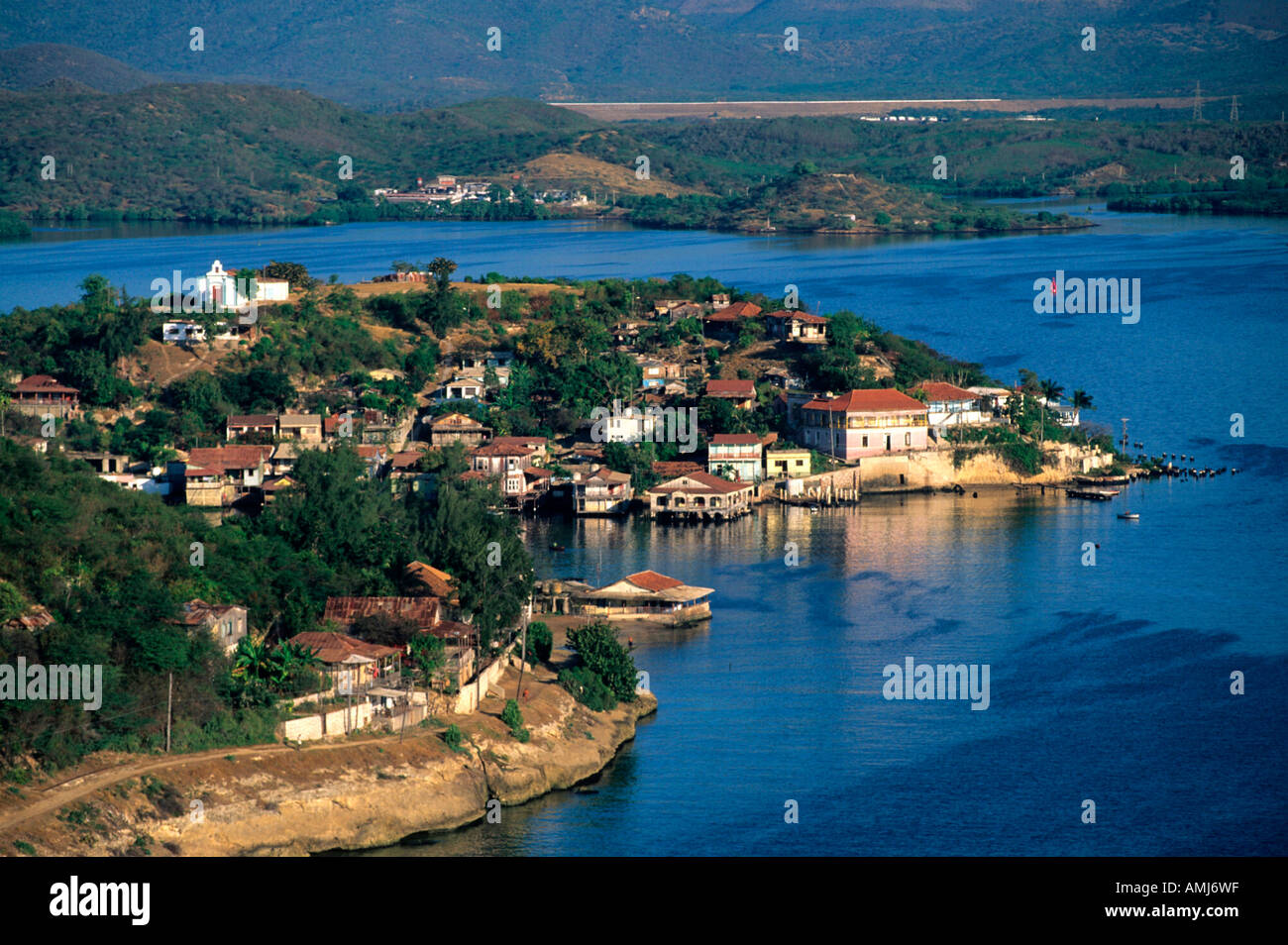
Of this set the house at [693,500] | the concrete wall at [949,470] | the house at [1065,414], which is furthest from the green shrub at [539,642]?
the house at [1065,414]

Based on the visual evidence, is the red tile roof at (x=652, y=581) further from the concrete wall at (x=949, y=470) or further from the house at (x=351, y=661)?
the concrete wall at (x=949, y=470)

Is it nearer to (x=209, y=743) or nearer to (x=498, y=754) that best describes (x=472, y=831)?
(x=498, y=754)

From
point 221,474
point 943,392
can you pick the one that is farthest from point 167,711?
point 943,392

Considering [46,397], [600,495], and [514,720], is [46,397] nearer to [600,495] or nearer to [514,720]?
[600,495]

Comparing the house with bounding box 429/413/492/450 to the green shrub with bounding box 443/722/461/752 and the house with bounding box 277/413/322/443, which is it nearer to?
the house with bounding box 277/413/322/443

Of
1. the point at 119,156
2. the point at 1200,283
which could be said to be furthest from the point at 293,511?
the point at 119,156
